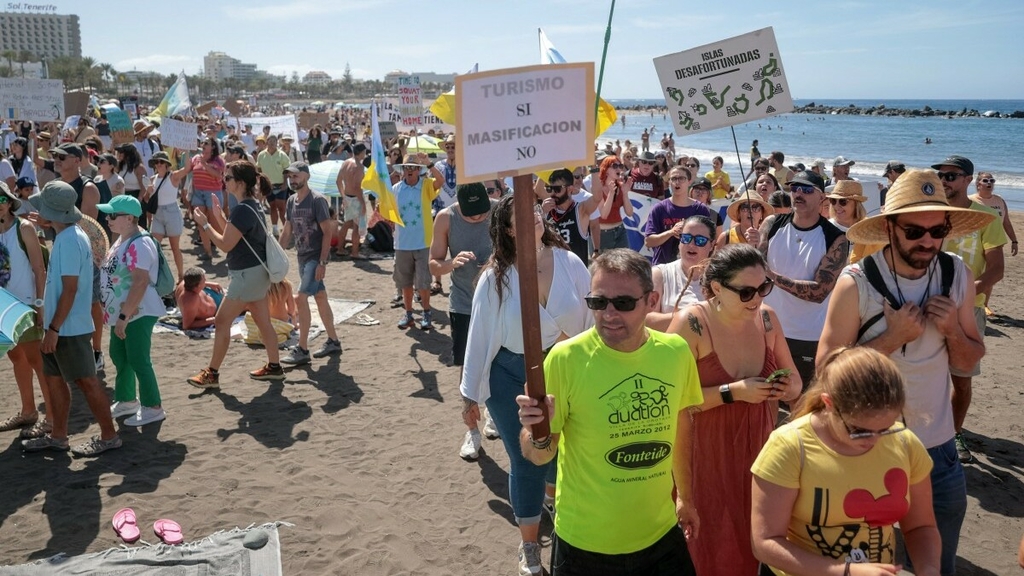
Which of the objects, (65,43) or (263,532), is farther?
(65,43)

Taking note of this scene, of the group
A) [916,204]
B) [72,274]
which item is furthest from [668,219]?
[72,274]

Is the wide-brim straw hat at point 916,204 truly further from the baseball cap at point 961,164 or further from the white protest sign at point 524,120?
the baseball cap at point 961,164

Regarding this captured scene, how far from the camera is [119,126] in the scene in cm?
1605

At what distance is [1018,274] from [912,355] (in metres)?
11.0

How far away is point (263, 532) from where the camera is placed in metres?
4.29

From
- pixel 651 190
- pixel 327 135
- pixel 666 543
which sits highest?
pixel 327 135

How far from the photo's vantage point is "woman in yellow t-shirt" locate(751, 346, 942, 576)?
2129mm

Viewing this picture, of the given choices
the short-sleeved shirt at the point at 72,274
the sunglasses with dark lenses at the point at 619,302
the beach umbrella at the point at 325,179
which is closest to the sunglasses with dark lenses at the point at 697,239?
the sunglasses with dark lenses at the point at 619,302

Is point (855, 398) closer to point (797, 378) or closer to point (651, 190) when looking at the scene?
point (797, 378)

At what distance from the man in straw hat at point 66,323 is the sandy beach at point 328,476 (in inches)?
7.0

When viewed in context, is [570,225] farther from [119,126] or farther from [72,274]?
[119,126]

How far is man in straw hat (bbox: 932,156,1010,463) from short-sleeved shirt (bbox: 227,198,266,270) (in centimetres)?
530

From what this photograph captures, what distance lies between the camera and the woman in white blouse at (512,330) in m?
3.63

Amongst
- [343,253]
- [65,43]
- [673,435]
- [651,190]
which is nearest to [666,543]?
[673,435]
